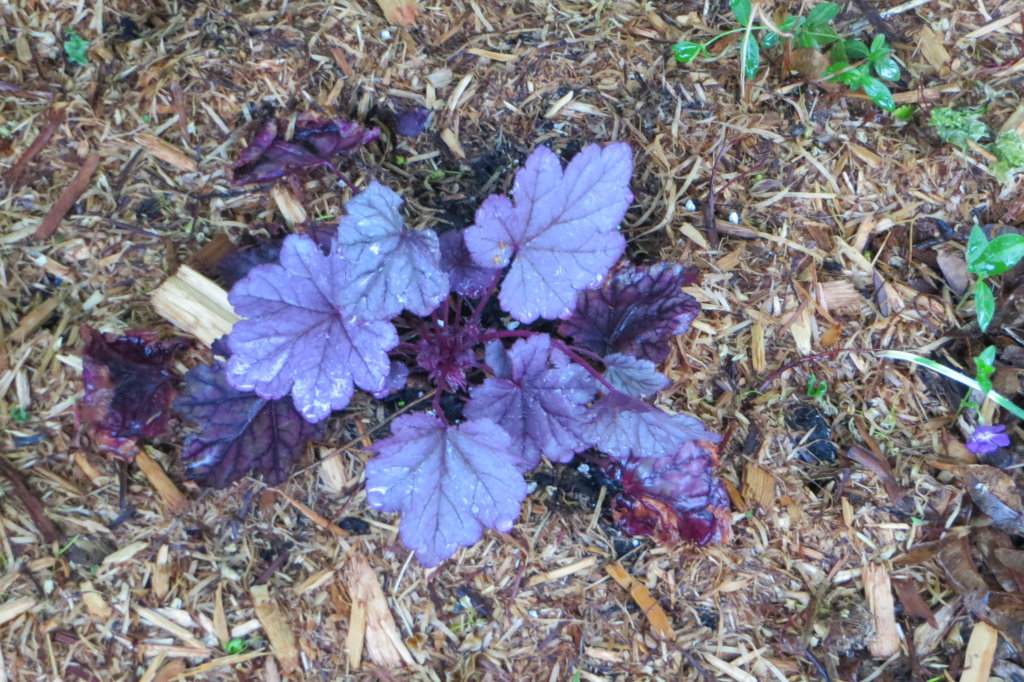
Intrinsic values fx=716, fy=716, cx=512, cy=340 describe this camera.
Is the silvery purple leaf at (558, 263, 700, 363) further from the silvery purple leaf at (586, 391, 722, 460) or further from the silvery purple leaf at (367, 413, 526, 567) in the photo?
the silvery purple leaf at (367, 413, 526, 567)

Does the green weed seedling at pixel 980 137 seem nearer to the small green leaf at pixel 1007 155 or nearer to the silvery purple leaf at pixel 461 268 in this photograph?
the small green leaf at pixel 1007 155

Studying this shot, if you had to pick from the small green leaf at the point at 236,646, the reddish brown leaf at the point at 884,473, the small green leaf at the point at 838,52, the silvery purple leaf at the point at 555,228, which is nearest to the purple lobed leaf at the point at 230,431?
the small green leaf at the point at 236,646


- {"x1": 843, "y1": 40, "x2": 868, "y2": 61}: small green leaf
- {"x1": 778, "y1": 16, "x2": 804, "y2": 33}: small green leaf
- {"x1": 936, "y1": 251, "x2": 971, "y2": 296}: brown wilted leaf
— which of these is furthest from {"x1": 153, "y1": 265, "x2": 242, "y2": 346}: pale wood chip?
{"x1": 936, "y1": 251, "x2": 971, "y2": 296}: brown wilted leaf

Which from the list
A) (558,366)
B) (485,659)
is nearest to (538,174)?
(558,366)

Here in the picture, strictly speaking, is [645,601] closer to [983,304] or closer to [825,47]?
[983,304]

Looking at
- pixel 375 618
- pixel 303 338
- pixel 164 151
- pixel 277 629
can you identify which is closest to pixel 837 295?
pixel 303 338

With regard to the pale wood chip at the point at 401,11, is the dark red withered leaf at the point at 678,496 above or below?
below
